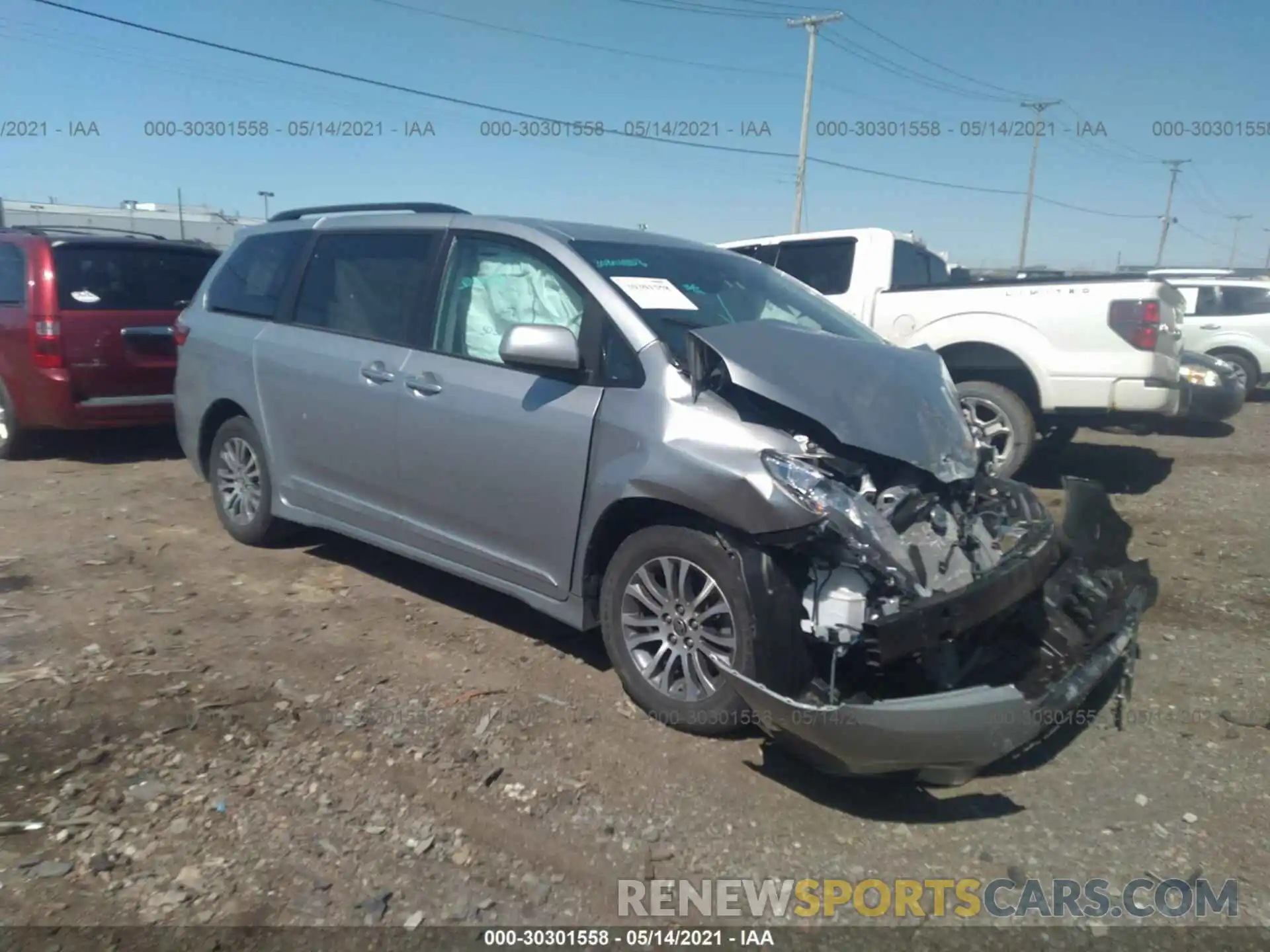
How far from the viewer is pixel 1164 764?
3.43 metres

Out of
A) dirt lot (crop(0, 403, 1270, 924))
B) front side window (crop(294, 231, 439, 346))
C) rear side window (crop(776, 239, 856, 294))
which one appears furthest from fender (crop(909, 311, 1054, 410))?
front side window (crop(294, 231, 439, 346))

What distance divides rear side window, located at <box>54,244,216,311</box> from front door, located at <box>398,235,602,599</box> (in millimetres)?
4303

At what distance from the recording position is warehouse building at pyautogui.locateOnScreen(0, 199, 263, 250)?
101 ft

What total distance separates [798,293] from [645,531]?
184 centimetres

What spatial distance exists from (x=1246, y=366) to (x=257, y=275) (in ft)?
44.6

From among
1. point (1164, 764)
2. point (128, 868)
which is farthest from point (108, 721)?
point (1164, 764)

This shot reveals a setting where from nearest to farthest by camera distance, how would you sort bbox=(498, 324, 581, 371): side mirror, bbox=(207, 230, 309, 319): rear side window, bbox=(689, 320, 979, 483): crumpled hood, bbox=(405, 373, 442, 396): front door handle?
bbox=(689, 320, 979, 483): crumpled hood
bbox=(498, 324, 581, 371): side mirror
bbox=(405, 373, 442, 396): front door handle
bbox=(207, 230, 309, 319): rear side window

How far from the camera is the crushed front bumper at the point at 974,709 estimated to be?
9.32 ft

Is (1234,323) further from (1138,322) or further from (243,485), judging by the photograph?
(243,485)

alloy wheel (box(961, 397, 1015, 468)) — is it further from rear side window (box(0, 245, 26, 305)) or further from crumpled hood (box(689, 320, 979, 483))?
rear side window (box(0, 245, 26, 305))

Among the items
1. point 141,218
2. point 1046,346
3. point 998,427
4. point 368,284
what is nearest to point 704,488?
point 368,284

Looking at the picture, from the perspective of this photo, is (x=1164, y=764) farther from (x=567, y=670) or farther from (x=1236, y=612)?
(x=567, y=670)

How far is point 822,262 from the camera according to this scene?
8641mm

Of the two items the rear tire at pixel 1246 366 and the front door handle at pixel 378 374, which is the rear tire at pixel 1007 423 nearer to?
the front door handle at pixel 378 374
